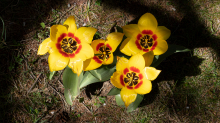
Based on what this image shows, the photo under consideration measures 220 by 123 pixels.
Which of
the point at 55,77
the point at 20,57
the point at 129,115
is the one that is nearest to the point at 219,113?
the point at 129,115

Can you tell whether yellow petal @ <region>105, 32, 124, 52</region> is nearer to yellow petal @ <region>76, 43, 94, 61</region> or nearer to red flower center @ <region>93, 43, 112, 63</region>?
red flower center @ <region>93, 43, 112, 63</region>

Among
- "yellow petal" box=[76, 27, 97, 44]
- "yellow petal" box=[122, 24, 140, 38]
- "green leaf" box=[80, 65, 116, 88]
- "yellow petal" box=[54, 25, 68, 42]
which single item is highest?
"yellow petal" box=[54, 25, 68, 42]

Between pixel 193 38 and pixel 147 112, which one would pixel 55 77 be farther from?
pixel 193 38

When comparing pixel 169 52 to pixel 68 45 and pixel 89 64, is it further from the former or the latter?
pixel 68 45

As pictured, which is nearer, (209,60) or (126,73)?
(126,73)

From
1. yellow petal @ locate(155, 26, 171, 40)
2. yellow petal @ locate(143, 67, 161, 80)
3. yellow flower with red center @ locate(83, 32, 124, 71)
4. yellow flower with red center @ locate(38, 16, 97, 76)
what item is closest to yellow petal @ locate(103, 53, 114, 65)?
yellow flower with red center @ locate(83, 32, 124, 71)

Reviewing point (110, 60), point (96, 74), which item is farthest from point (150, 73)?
point (96, 74)
